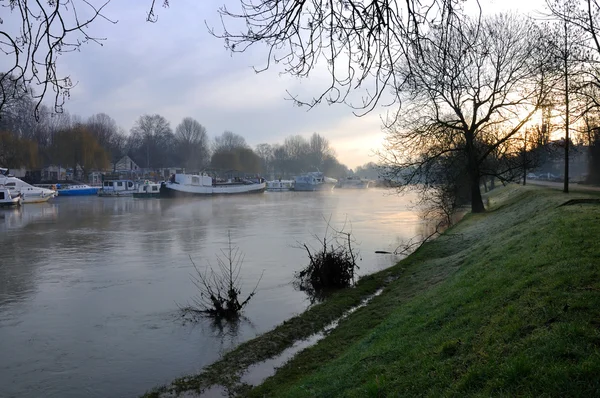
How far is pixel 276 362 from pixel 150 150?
112 meters

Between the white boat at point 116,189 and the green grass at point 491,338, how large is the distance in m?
70.2

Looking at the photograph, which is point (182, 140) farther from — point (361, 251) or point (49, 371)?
point (49, 371)

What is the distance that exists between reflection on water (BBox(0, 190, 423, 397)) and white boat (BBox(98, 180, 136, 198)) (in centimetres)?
4679

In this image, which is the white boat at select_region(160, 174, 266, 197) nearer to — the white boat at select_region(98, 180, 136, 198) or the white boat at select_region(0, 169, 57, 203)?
the white boat at select_region(98, 180, 136, 198)

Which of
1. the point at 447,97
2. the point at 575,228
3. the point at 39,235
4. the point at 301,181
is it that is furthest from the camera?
the point at 301,181

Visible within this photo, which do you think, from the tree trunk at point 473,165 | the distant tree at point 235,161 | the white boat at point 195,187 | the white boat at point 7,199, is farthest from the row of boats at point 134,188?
the tree trunk at point 473,165

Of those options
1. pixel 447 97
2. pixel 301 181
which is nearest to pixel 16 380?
pixel 447 97

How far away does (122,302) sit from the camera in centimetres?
1296

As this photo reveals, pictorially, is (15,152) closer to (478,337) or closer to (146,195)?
(146,195)

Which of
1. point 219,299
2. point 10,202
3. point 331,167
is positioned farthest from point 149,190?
point 331,167

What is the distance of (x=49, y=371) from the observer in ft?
28.3

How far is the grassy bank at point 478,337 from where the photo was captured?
4137mm

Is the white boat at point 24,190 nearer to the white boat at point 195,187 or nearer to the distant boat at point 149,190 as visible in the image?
the distant boat at point 149,190

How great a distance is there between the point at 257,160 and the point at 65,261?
92.9 metres
